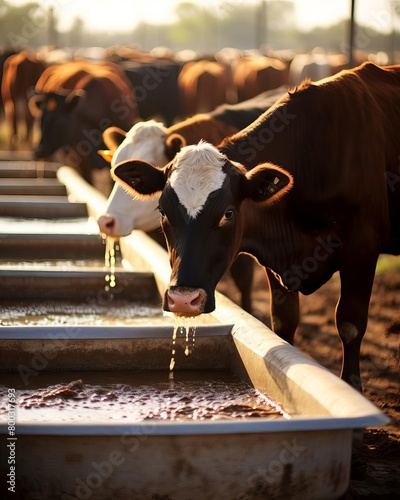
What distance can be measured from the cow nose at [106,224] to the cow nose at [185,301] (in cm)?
249

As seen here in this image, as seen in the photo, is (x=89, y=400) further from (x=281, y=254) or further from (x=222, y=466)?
(x=281, y=254)

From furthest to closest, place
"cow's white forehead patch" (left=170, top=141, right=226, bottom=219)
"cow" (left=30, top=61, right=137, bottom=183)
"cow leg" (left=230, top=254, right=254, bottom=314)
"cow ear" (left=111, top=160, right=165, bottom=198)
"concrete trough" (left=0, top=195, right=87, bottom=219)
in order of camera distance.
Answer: "cow" (left=30, top=61, right=137, bottom=183) < "concrete trough" (left=0, top=195, right=87, bottom=219) < "cow leg" (left=230, top=254, right=254, bottom=314) < "cow ear" (left=111, top=160, right=165, bottom=198) < "cow's white forehead patch" (left=170, top=141, right=226, bottom=219)

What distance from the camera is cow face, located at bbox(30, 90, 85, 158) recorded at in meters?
12.6

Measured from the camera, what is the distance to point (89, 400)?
4.07m

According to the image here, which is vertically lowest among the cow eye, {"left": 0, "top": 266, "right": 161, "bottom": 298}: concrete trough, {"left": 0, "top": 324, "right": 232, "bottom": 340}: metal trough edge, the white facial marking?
{"left": 0, "top": 266, "right": 161, "bottom": 298}: concrete trough

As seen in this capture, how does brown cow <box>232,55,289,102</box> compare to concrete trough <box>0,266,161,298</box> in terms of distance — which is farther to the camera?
brown cow <box>232,55,289,102</box>

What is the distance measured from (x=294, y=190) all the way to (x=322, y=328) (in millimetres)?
2807

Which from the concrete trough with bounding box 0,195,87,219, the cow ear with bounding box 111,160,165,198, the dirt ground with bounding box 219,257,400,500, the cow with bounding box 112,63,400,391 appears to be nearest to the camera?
the dirt ground with bounding box 219,257,400,500

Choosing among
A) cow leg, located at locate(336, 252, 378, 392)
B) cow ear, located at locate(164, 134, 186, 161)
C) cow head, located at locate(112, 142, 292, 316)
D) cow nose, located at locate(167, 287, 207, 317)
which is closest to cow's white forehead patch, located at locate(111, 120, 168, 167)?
cow ear, located at locate(164, 134, 186, 161)

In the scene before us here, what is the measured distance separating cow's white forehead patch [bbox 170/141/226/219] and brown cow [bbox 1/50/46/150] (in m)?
17.0

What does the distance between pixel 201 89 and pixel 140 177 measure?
51.3 ft

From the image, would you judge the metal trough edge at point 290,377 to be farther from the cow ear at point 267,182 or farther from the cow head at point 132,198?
the cow head at point 132,198

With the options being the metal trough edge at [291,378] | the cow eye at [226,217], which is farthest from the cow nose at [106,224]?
the cow eye at [226,217]

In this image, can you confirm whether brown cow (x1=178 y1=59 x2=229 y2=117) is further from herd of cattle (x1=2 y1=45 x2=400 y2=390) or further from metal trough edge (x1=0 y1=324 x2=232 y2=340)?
metal trough edge (x1=0 y1=324 x2=232 y2=340)
